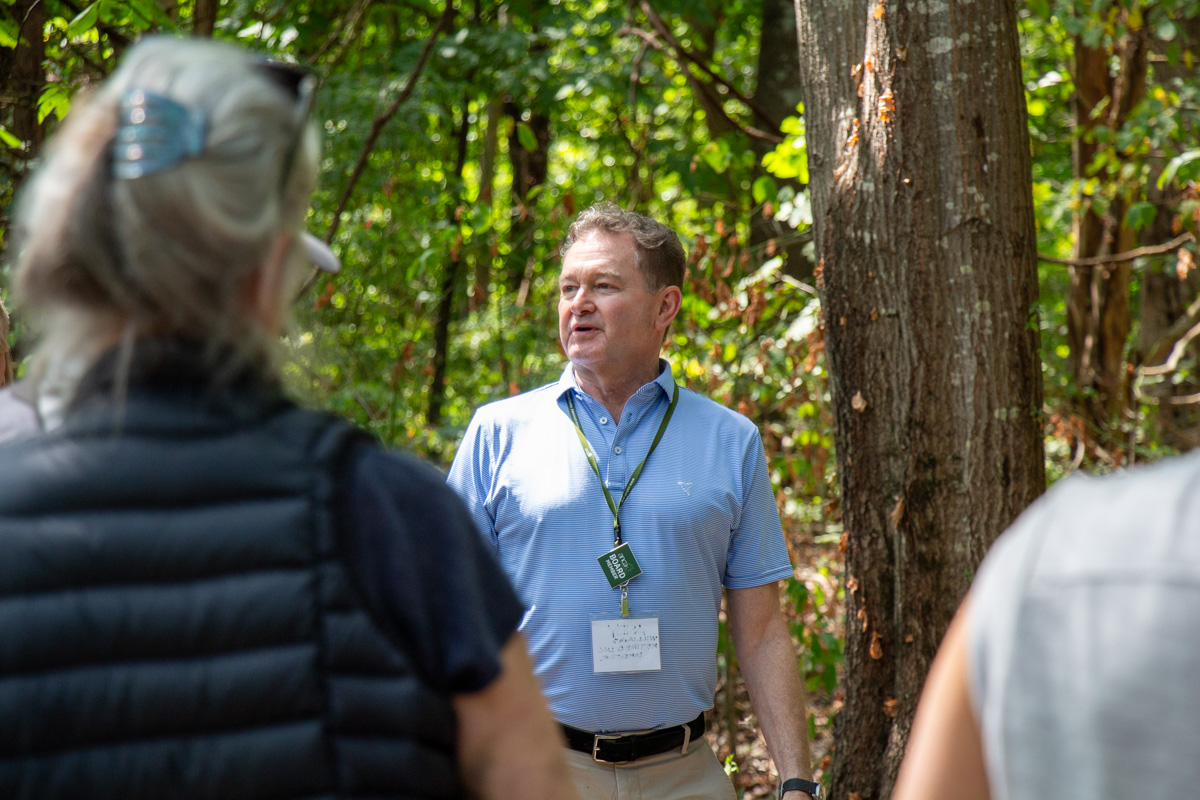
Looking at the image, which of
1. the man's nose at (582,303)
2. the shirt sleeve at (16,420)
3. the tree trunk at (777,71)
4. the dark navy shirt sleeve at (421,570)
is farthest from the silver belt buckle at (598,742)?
the tree trunk at (777,71)

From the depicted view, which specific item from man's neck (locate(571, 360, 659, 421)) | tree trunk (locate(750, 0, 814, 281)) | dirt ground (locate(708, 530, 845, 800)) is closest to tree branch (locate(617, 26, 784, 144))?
tree trunk (locate(750, 0, 814, 281))

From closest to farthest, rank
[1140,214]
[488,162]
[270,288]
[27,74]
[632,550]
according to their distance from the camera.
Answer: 1. [270,288]
2. [632,550]
3. [27,74]
4. [1140,214]
5. [488,162]

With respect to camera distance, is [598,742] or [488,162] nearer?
[598,742]

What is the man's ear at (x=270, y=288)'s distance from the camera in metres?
1.10

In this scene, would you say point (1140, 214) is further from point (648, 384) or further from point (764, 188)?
point (648, 384)

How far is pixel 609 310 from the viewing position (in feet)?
9.40

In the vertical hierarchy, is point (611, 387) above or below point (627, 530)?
above

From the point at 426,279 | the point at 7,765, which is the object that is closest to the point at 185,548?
the point at 7,765

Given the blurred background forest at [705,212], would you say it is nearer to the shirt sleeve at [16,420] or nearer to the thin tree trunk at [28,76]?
the thin tree trunk at [28,76]

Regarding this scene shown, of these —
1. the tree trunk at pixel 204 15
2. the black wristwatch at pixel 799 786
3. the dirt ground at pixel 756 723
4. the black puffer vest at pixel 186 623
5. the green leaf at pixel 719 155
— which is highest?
the tree trunk at pixel 204 15

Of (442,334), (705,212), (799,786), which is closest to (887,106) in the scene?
(799,786)

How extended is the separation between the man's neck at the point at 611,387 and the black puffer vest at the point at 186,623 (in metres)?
1.83

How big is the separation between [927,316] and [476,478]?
130 centimetres

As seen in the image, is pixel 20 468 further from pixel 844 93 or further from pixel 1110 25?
pixel 1110 25
